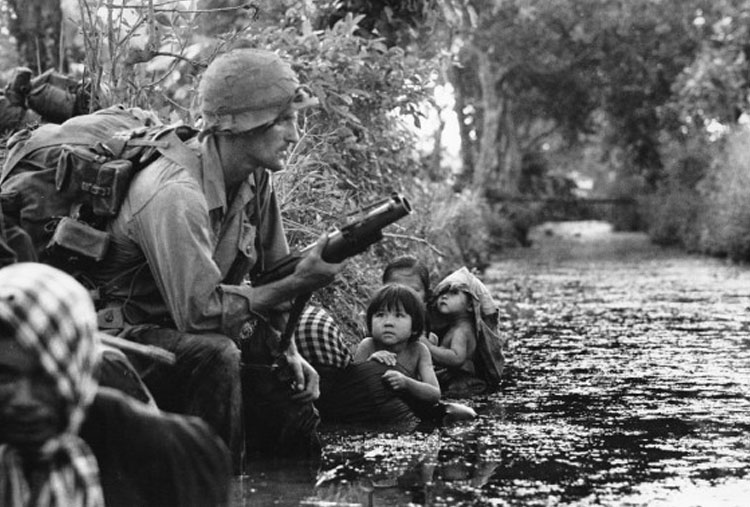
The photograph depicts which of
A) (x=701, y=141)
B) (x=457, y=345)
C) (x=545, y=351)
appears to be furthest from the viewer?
(x=701, y=141)

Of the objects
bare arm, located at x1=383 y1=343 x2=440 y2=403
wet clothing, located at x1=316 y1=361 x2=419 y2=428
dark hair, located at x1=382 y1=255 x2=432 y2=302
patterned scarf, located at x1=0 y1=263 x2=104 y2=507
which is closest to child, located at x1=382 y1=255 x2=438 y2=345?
dark hair, located at x1=382 y1=255 x2=432 y2=302

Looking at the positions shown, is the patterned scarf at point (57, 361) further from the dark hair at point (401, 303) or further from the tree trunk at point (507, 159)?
the tree trunk at point (507, 159)

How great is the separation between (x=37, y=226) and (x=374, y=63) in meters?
5.92

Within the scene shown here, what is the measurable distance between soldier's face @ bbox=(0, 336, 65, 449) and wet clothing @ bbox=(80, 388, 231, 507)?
23cm

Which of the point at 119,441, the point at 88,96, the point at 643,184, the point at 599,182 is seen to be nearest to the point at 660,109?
the point at 643,184

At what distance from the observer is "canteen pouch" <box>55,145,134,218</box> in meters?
5.20

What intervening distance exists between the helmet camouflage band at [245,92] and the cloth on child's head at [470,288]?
3374 mm

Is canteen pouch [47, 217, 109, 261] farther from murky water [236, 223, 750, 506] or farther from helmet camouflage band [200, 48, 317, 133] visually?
murky water [236, 223, 750, 506]

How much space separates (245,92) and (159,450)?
2403 mm

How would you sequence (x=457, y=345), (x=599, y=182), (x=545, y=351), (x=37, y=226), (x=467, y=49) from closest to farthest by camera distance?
(x=37, y=226), (x=457, y=345), (x=545, y=351), (x=467, y=49), (x=599, y=182)

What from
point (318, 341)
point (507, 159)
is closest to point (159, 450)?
point (318, 341)

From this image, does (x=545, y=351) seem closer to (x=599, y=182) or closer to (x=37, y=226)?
(x=37, y=226)

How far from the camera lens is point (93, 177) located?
5.23 metres

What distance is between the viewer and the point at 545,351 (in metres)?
10.9
